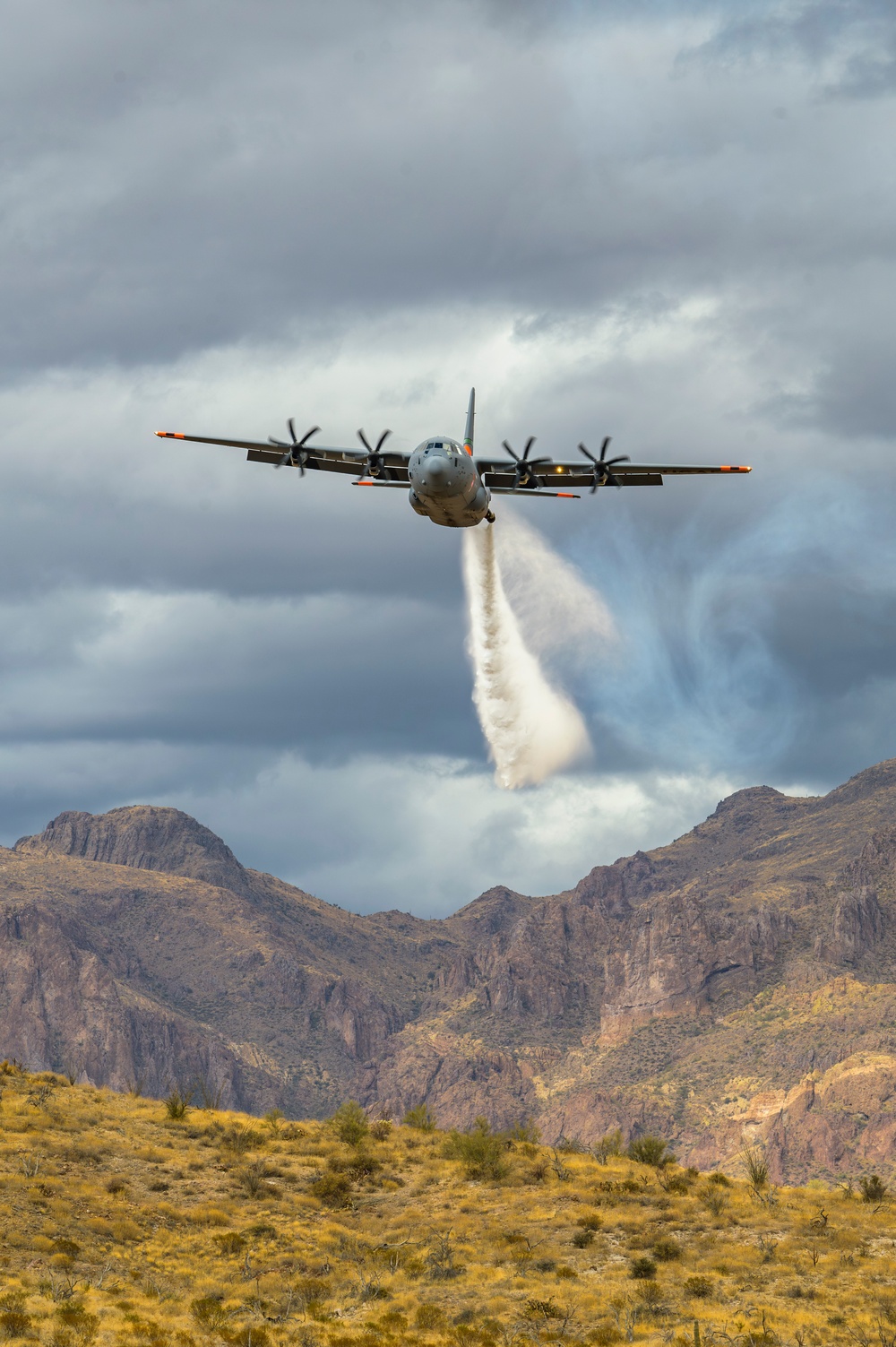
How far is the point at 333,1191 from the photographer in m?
47.7

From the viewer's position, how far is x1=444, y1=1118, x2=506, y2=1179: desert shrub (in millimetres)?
49781

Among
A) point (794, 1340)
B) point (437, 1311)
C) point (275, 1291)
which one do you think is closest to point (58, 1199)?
point (275, 1291)

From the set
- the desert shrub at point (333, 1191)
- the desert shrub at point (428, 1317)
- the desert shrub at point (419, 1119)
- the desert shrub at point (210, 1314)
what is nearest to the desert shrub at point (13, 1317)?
the desert shrub at point (210, 1314)

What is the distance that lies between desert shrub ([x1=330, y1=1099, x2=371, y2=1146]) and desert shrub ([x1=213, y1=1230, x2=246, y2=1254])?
38.8 feet

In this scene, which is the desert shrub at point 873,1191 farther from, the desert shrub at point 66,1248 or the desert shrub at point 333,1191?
the desert shrub at point 66,1248

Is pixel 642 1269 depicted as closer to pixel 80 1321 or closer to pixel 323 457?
pixel 80 1321

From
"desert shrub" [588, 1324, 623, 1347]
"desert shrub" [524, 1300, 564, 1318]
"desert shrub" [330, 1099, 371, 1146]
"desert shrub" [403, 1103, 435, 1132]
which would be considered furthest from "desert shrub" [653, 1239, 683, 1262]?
"desert shrub" [403, 1103, 435, 1132]

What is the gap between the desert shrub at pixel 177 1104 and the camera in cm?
5609

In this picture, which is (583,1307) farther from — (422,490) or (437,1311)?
(422,490)

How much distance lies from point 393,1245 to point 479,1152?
28.6ft

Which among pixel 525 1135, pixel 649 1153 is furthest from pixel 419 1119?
pixel 649 1153

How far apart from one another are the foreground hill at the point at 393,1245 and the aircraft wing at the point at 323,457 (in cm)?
2979

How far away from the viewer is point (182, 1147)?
5147cm

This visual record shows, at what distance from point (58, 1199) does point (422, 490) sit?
1136 inches
